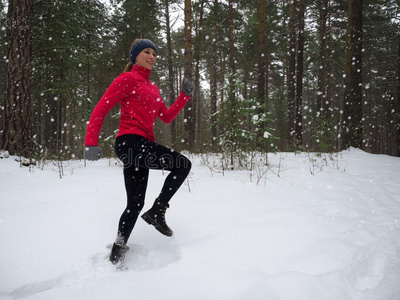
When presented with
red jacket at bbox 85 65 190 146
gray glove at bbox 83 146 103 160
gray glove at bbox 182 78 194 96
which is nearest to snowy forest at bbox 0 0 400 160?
gray glove at bbox 182 78 194 96

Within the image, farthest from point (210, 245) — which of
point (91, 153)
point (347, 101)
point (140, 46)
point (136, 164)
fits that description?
point (347, 101)

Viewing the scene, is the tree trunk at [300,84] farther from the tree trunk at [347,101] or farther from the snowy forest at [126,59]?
the tree trunk at [347,101]

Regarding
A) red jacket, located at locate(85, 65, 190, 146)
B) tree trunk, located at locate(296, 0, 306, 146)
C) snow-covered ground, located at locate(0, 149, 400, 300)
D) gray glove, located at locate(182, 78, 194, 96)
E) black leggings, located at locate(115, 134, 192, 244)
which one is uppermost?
tree trunk, located at locate(296, 0, 306, 146)

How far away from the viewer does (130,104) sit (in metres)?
2.13

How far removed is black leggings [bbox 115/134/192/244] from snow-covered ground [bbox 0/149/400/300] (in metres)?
0.40

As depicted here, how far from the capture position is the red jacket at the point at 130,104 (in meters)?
1.98

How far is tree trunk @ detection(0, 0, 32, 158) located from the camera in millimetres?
5715

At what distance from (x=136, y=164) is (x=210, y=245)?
1092mm

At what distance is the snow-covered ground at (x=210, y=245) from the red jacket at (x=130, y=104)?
110 cm

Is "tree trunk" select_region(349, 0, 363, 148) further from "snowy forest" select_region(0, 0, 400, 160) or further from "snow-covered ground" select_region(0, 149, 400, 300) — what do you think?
"snow-covered ground" select_region(0, 149, 400, 300)

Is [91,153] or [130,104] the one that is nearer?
[91,153]

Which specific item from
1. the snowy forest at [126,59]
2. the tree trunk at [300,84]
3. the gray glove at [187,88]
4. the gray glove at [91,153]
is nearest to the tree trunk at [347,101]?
the snowy forest at [126,59]

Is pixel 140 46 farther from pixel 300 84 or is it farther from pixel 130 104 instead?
Result: pixel 300 84

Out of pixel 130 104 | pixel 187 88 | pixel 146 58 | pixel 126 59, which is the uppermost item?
pixel 126 59
